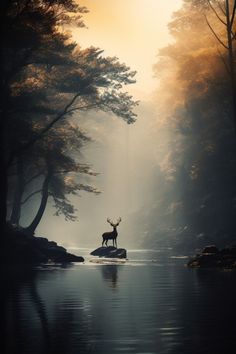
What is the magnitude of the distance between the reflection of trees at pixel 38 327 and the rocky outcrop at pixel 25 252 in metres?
17.8

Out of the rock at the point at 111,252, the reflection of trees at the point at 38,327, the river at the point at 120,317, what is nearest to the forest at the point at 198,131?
the rock at the point at 111,252

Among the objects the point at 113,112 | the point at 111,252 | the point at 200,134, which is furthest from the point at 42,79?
the point at 200,134

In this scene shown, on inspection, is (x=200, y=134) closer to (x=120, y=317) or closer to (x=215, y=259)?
(x=215, y=259)

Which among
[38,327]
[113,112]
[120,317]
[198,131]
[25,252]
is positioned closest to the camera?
[38,327]

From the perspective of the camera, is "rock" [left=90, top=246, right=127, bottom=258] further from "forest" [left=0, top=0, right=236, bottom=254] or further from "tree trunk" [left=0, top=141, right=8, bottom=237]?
"tree trunk" [left=0, top=141, right=8, bottom=237]

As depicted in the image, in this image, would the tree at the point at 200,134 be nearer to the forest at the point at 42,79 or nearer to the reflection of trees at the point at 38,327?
the forest at the point at 42,79

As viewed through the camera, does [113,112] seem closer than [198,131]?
Yes

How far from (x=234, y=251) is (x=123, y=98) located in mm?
12757

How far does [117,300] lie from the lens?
1619 cm

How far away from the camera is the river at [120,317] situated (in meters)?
9.91

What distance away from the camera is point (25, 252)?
3638 cm

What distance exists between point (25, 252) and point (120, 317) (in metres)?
24.0

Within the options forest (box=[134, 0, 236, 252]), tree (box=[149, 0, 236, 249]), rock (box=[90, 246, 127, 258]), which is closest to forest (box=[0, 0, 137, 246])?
rock (box=[90, 246, 127, 258])

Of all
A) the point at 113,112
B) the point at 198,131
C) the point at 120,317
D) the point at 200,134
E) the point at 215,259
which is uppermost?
the point at 198,131
